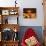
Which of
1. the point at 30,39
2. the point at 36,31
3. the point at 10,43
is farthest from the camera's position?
the point at 36,31

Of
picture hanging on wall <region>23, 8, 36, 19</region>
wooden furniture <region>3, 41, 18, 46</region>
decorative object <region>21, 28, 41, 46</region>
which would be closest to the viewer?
decorative object <region>21, 28, 41, 46</region>

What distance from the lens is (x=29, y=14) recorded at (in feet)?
16.6

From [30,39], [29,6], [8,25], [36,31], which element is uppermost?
[29,6]

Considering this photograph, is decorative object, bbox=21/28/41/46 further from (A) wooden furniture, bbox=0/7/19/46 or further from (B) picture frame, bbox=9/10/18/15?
(B) picture frame, bbox=9/10/18/15


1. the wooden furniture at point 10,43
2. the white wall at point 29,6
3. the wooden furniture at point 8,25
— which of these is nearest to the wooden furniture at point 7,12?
the wooden furniture at point 8,25

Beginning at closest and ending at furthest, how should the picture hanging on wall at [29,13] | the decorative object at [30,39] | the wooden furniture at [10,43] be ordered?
1. the decorative object at [30,39]
2. the wooden furniture at [10,43]
3. the picture hanging on wall at [29,13]

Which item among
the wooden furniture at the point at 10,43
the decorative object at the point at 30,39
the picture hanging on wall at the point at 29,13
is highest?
the picture hanging on wall at the point at 29,13

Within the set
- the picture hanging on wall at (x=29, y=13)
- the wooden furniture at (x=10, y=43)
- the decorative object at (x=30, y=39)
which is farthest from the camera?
the picture hanging on wall at (x=29, y=13)

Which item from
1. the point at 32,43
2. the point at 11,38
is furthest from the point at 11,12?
the point at 32,43

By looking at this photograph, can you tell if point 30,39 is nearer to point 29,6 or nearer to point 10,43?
point 10,43

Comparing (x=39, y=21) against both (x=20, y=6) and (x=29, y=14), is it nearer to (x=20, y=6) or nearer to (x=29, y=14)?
(x=29, y=14)

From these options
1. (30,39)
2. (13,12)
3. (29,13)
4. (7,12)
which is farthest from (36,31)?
(7,12)

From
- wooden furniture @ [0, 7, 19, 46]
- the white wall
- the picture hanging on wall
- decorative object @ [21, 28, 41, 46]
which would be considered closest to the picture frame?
wooden furniture @ [0, 7, 19, 46]

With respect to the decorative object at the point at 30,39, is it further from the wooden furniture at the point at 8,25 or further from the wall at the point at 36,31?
the wooden furniture at the point at 8,25
